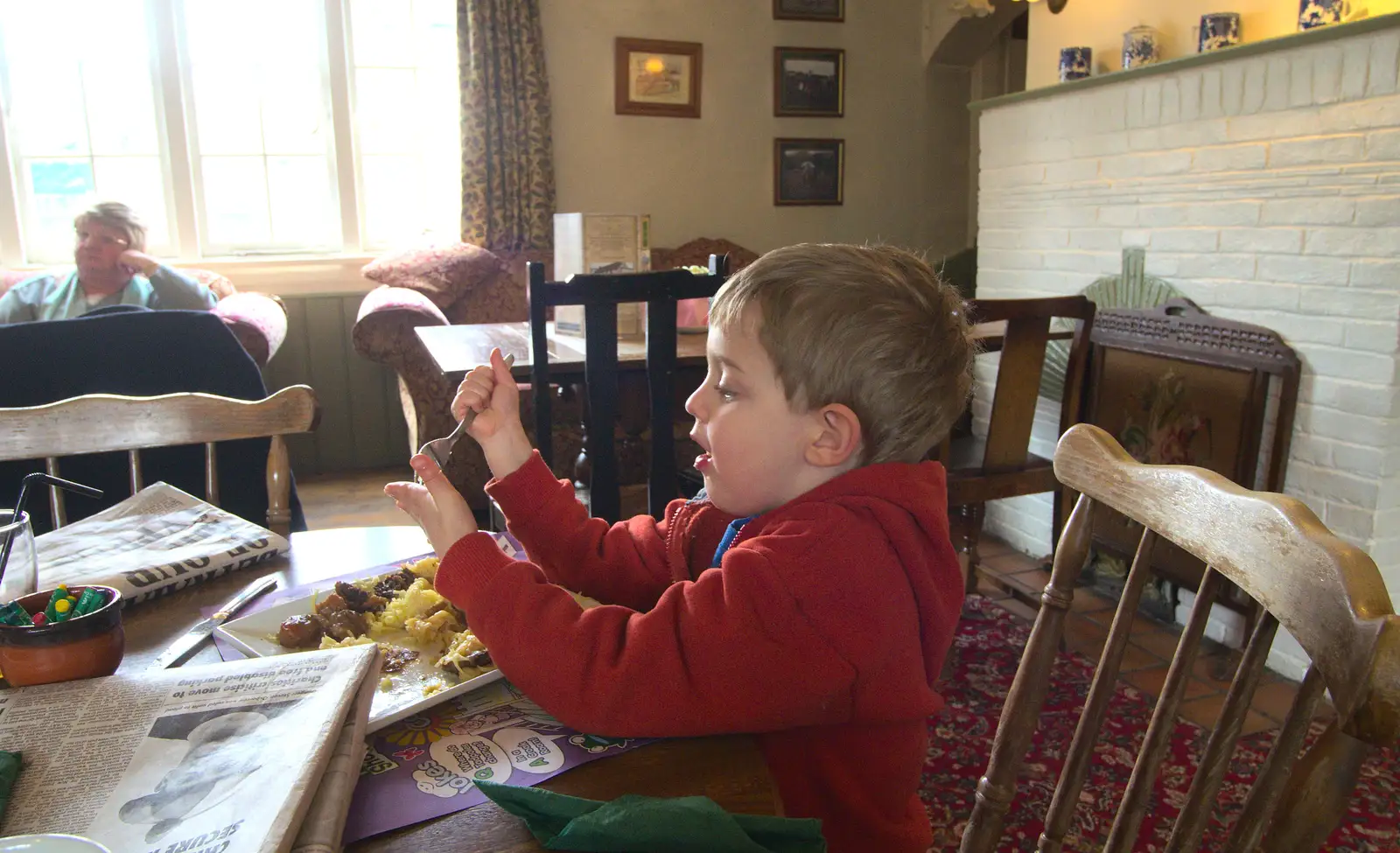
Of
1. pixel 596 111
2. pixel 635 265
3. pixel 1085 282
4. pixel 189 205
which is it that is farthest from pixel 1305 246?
pixel 189 205

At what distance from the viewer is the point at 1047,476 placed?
240 centimetres

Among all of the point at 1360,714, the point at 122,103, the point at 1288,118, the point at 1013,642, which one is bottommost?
the point at 1013,642

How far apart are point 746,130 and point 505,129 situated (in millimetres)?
1174

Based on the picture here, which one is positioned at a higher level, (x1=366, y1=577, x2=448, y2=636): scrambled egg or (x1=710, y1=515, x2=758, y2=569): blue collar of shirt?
(x1=710, y1=515, x2=758, y2=569): blue collar of shirt

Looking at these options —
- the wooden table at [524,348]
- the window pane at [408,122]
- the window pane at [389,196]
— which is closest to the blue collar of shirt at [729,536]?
the wooden table at [524,348]

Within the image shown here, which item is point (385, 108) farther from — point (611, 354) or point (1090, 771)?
point (1090, 771)

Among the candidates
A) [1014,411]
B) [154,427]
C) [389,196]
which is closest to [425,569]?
[154,427]

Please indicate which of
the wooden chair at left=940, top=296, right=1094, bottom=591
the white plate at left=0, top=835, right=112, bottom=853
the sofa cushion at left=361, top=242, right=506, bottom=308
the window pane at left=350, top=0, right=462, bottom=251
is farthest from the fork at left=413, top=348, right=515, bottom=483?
the window pane at left=350, top=0, right=462, bottom=251

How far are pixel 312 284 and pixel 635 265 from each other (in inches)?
85.0

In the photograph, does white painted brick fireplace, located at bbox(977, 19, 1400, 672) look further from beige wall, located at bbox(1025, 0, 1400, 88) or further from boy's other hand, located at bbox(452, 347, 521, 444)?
boy's other hand, located at bbox(452, 347, 521, 444)

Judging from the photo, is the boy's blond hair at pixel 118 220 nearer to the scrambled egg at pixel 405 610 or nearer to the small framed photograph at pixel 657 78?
the small framed photograph at pixel 657 78

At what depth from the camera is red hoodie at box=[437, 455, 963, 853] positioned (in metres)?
0.68

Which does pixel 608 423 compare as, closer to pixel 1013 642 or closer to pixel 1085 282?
pixel 1013 642

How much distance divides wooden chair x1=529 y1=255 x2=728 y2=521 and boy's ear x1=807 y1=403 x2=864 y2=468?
1.00 metres
